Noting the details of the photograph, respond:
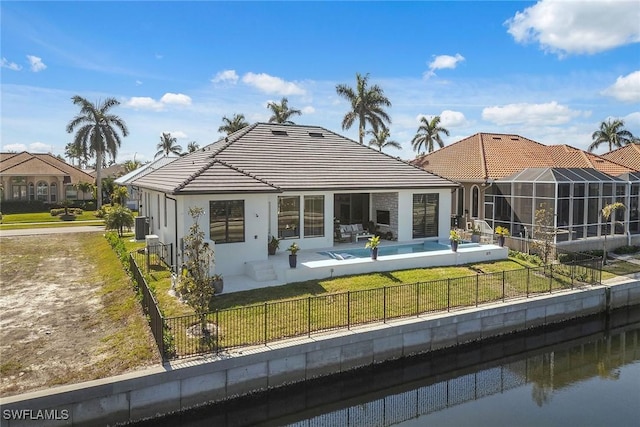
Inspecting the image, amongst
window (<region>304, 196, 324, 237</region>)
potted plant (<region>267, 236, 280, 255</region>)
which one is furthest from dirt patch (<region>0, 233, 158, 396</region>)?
window (<region>304, 196, 324, 237</region>)

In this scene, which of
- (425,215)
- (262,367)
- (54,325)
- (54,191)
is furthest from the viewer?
(54,191)

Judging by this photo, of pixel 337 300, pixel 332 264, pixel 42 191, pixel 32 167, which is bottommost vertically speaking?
pixel 337 300

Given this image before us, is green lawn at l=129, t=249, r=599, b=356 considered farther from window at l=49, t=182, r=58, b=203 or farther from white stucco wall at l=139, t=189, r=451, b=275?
window at l=49, t=182, r=58, b=203

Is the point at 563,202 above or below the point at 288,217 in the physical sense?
above

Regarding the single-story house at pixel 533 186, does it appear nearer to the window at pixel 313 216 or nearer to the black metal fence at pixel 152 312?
the window at pixel 313 216

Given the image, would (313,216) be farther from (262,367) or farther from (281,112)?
(281,112)

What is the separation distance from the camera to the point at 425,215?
75.5 feet

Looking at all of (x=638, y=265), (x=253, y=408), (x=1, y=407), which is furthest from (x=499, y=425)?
(x=638, y=265)

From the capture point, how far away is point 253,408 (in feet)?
33.4

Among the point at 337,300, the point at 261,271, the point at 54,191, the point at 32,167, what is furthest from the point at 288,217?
the point at 32,167

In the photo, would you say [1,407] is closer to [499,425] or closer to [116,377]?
[116,377]

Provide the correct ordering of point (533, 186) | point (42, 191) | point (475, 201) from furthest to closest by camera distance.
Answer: point (42, 191)
point (475, 201)
point (533, 186)

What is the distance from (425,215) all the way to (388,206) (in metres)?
1.89

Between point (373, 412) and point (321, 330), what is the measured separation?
230 cm
